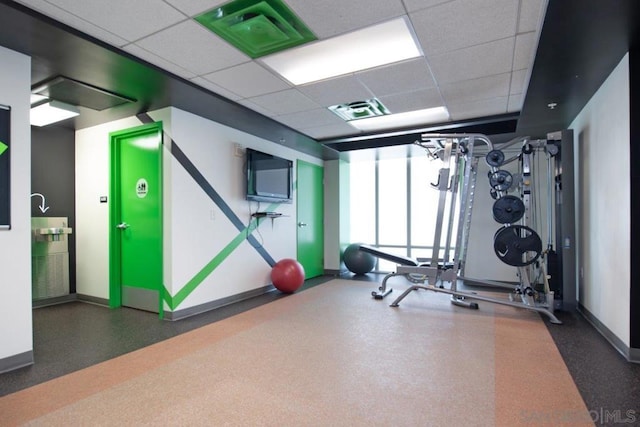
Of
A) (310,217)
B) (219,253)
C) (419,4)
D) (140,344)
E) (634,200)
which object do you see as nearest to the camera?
(419,4)

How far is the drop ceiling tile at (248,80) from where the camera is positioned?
3.14 metres

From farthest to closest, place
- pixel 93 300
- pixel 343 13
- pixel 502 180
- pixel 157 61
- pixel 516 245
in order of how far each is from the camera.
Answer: pixel 93 300
pixel 502 180
pixel 516 245
pixel 157 61
pixel 343 13

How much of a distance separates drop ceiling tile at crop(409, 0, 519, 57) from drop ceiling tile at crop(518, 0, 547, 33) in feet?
0.13

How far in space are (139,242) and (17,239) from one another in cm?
165

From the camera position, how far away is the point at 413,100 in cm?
392

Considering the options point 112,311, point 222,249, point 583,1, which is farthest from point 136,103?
point 583,1

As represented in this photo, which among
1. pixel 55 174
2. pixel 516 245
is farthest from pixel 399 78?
pixel 55 174

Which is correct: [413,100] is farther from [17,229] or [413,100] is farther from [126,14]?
[17,229]

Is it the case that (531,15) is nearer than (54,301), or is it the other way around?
(531,15)

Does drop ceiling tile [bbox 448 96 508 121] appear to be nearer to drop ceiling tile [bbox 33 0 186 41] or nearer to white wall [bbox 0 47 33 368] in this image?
drop ceiling tile [bbox 33 0 186 41]

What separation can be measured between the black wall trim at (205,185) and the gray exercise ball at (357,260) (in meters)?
2.19

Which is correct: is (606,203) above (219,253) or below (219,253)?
above

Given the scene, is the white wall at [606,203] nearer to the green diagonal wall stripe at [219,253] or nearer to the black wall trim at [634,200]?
the black wall trim at [634,200]

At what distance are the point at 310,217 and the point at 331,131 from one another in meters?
1.92
